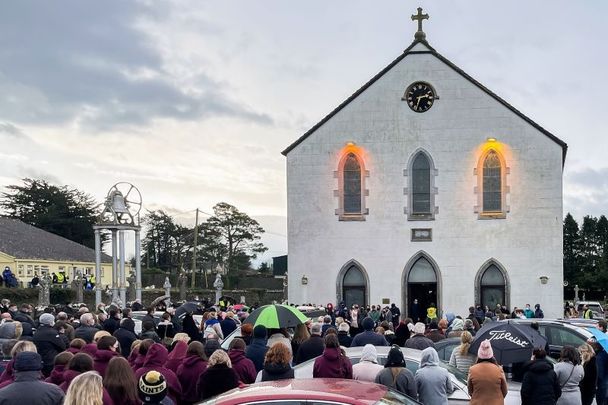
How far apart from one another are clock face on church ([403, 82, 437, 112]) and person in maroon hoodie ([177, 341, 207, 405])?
24698mm

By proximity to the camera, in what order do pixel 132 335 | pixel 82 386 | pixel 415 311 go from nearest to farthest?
1. pixel 82 386
2. pixel 132 335
3. pixel 415 311

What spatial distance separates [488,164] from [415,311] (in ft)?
22.4

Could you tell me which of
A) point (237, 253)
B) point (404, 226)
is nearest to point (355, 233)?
point (404, 226)

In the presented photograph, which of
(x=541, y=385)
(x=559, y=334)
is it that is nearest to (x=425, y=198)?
(x=559, y=334)

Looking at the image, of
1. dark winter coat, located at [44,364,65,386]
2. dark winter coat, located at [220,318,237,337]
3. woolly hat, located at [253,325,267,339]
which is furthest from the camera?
dark winter coat, located at [220,318,237,337]

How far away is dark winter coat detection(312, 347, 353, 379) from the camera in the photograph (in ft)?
35.7

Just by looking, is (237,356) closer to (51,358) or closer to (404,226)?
(51,358)

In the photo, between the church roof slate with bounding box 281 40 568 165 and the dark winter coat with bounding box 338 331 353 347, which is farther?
the church roof slate with bounding box 281 40 568 165

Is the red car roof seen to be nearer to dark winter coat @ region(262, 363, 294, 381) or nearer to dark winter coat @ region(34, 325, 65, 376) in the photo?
dark winter coat @ region(262, 363, 294, 381)

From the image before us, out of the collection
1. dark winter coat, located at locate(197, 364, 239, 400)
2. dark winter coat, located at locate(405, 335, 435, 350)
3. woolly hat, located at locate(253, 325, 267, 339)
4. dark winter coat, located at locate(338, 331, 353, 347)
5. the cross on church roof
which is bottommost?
dark winter coat, located at locate(338, 331, 353, 347)

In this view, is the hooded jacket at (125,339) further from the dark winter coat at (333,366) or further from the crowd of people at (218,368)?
the dark winter coat at (333,366)

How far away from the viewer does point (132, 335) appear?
1438 centimetres

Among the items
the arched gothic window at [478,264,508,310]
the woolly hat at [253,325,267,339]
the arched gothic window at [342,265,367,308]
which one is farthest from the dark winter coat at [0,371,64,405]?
the arched gothic window at [478,264,508,310]

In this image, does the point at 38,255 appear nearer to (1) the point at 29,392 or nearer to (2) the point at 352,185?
(2) the point at 352,185
